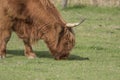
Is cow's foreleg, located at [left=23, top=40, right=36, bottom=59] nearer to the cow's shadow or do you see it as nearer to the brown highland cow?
the cow's shadow

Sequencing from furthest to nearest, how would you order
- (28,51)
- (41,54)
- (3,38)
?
(41,54) < (28,51) < (3,38)

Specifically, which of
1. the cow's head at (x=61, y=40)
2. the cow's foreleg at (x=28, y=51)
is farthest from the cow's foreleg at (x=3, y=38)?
the cow's head at (x=61, y=40)

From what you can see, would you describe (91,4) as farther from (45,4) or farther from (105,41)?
(45,4)

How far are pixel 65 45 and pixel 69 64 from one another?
830mm

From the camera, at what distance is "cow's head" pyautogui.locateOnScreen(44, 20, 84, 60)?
12.9 metres

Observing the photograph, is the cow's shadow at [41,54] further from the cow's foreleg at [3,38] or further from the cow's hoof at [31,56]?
the cow's foreleg at [3,38]

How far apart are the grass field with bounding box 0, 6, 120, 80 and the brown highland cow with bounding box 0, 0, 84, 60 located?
0.45 m

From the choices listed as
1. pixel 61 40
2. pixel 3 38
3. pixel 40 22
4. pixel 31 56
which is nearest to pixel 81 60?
pixel 61 40

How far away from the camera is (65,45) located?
13008 mm

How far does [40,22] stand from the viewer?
42.5ft

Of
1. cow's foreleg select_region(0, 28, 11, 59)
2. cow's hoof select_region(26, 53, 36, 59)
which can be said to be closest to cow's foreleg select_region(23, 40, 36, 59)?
cow's hoof select_region(26, 53, 36, 59)

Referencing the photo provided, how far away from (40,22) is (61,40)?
2.16 feet

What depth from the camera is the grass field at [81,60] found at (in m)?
10.8

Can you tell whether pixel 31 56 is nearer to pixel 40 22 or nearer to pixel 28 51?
pixel 28 51
